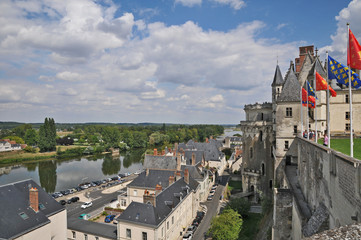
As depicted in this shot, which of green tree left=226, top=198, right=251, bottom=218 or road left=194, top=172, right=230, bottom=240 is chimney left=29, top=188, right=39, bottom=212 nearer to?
road left=194, top=172, right=230, bottom=240

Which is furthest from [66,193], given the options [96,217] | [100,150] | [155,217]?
→ [100,150]

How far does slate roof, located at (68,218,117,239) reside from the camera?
61.9 feet

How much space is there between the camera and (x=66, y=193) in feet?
117

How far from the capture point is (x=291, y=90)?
72.9 ft

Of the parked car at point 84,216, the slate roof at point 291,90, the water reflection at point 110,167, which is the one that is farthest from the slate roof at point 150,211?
the water reflection at point 110,167

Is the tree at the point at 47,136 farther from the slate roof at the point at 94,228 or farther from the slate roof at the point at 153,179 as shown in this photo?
the slate roof at the point at 94,228

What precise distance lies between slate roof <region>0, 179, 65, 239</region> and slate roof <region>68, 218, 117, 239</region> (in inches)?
97.4

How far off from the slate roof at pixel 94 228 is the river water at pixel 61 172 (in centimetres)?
2473

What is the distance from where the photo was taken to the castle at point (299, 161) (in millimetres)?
7805

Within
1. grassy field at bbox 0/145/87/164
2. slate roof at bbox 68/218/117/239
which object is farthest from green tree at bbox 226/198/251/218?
grassy field at bbox 0/145/87/164

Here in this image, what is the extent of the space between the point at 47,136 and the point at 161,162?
211 ft

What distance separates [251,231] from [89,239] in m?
14.7

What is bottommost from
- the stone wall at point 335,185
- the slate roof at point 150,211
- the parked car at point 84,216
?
the parked car at point 84,216

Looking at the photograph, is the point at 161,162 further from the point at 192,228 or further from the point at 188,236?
the point at 188,236
